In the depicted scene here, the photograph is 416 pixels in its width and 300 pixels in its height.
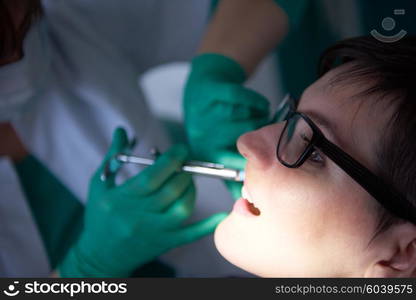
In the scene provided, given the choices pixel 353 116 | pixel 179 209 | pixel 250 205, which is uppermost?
pixel 353 116

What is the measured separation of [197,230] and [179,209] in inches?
2.5

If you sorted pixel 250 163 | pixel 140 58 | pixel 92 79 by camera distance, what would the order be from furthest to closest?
pixel 140 58
pixel 92 79
pixel 250 163

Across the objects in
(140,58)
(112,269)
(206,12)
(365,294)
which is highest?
(206,12)

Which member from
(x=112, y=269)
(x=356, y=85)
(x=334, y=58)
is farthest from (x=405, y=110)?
(x=112, y=269)

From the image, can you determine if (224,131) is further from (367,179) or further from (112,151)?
(367,179)

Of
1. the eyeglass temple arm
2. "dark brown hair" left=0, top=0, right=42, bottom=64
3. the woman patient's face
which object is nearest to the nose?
the woman patient's face

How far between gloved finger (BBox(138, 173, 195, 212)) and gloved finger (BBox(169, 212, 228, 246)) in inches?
3.0

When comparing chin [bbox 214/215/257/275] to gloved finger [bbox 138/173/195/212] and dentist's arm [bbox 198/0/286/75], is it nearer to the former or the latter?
gloved finger [bbox 138/173/195/212]

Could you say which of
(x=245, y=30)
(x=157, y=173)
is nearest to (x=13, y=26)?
(x=157, y=173)

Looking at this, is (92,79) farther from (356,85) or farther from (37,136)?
(356,85)

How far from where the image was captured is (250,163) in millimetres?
826

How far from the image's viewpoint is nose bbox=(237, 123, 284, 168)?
81cm

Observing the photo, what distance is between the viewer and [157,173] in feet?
3.15

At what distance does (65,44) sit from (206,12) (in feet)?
1.57
